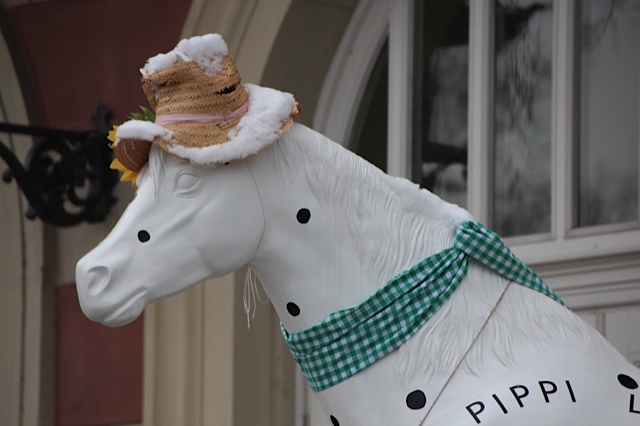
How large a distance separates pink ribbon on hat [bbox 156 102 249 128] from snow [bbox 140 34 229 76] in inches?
2.9

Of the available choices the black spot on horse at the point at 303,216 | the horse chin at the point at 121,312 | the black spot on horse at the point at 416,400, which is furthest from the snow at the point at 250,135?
the black spot on horse at the point at 416,400

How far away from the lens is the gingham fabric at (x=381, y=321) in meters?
2.29

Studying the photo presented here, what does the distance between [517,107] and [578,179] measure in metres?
0.33

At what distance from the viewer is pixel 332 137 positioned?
450cm

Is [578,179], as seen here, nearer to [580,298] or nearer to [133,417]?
[580,298]

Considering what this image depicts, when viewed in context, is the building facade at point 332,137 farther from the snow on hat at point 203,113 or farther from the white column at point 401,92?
the snow on hat at point 203,113

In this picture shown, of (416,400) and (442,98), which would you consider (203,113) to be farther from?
(442,98)

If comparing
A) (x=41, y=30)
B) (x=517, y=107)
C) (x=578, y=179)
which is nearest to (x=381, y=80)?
(x=517, y=107)

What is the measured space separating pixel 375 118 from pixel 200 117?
2.17 m

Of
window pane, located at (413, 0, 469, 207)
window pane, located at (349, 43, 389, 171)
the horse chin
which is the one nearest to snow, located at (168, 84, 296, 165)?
the horse chin

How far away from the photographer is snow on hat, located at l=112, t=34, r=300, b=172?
7.59 feet

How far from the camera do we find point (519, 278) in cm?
237

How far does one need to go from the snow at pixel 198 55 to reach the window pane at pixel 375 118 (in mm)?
2091

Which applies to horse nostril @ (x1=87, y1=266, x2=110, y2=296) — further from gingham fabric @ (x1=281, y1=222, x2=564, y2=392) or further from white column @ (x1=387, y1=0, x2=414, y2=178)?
white column @ (x1=387, y1=0, x2=414, y2=178)
